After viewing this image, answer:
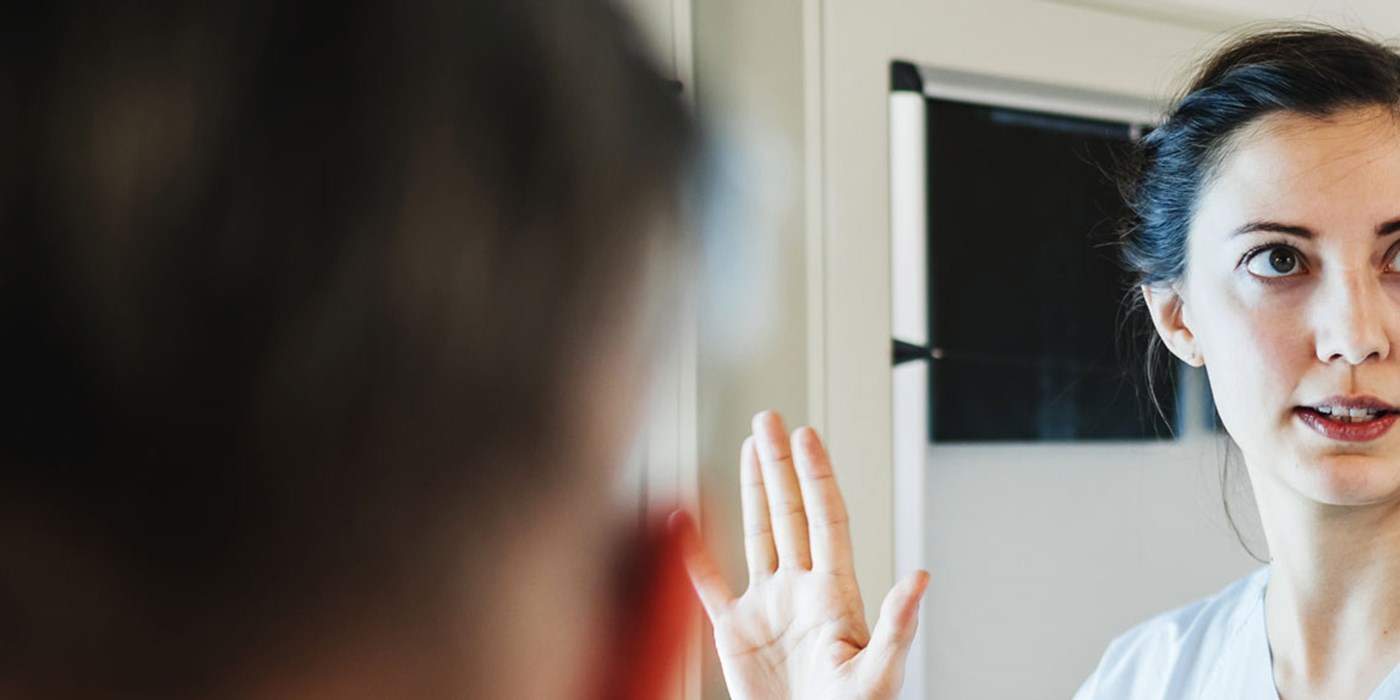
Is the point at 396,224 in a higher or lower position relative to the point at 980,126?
lower

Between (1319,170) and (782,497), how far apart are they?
2.14ft

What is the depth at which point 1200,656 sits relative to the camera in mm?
1334

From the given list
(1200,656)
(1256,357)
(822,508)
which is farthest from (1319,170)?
(822,508)

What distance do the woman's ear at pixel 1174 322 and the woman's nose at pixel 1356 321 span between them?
16 centimetres

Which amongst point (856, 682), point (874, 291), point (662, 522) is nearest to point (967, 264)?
point (874, 291)

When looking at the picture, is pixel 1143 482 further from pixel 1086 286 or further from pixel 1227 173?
pixel 1227 173

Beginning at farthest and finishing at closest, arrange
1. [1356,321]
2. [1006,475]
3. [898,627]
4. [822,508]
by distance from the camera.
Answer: [1006,475]
[1356,321]
[822,508]
[898,627]

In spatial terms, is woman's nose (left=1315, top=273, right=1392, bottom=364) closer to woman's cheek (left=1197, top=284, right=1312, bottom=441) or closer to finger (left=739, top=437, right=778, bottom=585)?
woman's cheek (left=1197, top=284, right=1312, bottom=441)

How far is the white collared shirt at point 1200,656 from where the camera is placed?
128 cm

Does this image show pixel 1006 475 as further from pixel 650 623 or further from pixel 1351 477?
pixel 650 623

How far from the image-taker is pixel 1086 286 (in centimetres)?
183

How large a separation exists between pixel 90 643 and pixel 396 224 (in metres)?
0.09

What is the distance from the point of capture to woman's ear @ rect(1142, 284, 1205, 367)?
4.33 ft

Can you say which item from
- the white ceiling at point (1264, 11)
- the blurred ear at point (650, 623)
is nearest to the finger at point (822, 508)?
the blurred ear at point (650, 623)
